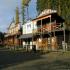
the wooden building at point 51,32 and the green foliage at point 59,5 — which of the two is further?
the wooden building at point 51,32

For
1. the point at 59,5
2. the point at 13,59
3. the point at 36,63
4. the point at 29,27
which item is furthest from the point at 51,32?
the point at 36,63

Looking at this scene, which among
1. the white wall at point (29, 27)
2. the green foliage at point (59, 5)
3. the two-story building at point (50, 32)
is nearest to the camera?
the green foliage at point (59, 5)

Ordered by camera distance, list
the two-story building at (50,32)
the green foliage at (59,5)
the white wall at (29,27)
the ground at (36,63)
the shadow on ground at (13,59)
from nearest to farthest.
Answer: the ground at (36,63)
the shadow on ground at (13,59)
the green foliage at (59,5)
the two-story building at (50,32)
the white wall at (29,27)

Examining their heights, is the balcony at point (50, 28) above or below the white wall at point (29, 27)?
below

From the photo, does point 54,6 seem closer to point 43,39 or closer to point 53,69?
point 53,69

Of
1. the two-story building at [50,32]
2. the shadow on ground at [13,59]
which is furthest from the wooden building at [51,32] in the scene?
the shadow on ground at [13,59]

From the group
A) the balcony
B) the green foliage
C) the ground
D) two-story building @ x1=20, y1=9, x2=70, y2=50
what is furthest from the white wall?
the ground

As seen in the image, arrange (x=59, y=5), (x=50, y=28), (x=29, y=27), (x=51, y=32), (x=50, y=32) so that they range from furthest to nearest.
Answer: (x=29, y=27) < (x=50, y=28) < (x=51, y=32) < (x=50, y=32) < (x=59, y=5)

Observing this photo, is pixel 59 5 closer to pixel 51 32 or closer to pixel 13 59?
pixel 13 59

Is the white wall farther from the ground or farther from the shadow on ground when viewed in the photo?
the ground

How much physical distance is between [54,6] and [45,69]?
1537 centimetres

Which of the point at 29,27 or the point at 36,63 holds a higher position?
the point at 29,27

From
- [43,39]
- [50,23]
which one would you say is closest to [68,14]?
[50,23]

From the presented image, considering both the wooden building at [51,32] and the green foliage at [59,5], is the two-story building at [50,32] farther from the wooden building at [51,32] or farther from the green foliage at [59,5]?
the green foliage at [59,5]
